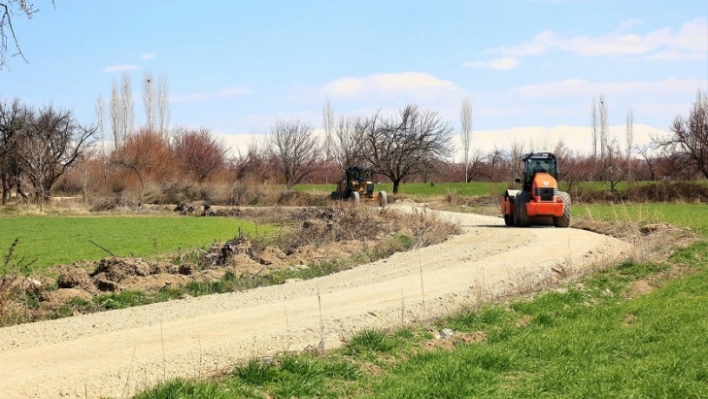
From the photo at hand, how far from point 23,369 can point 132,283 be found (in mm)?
7670

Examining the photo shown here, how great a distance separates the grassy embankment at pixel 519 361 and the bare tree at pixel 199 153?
250 feet

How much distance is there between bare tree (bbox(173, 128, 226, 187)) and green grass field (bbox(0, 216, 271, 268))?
46425 millimetres

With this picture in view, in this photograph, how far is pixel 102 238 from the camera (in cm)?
3062

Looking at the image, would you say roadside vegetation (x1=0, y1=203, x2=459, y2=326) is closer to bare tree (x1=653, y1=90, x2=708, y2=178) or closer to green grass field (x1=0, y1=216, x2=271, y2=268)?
green grass field (x1=0, y1=216, x2=271, y2=268)

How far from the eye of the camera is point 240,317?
41.9 ft

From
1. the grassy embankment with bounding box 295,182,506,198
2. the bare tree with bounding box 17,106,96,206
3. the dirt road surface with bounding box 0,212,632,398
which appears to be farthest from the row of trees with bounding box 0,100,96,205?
the dirt road surface with bounding box 0,212,632,398

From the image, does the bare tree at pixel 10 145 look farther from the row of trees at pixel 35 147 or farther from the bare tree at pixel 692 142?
the bare tree at pixel 692 142

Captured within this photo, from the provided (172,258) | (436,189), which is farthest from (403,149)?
(172,258)

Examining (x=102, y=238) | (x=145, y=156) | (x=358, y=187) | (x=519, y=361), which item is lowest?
(x=519, y=361)

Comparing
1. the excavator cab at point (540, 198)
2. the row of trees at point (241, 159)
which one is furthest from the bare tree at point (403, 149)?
the excavator cab at point (540, 198)

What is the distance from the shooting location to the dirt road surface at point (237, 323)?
8.91 m

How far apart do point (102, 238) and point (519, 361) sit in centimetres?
2491

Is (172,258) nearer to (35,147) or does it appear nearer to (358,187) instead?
(358,187)

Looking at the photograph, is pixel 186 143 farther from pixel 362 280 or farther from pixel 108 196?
pixel 362 280
